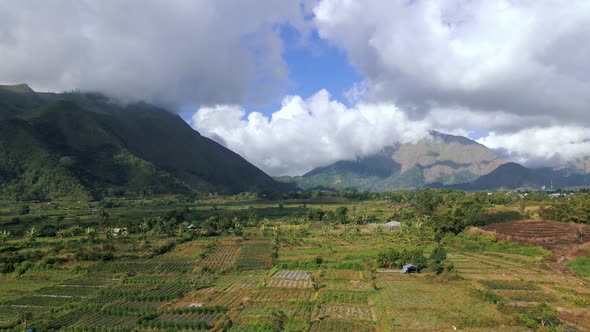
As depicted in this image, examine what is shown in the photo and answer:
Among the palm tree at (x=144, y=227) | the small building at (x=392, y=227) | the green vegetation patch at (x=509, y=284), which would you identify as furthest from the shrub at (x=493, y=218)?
the palm tree at (x=144, y=227)

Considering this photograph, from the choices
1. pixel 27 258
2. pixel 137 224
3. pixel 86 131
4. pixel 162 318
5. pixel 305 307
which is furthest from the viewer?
pixel 86 131

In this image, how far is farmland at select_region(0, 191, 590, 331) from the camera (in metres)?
29.4

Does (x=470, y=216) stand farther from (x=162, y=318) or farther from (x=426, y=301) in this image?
(x=162, y=318)

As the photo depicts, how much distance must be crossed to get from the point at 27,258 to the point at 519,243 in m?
76.0

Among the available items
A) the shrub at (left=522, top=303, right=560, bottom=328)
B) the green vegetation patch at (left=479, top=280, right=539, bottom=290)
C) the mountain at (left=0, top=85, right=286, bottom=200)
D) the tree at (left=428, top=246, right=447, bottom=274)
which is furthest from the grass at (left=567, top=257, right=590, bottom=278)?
the mountain at (left=0, top=85, right=286, bottom=200)

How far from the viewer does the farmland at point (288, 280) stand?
29359mm

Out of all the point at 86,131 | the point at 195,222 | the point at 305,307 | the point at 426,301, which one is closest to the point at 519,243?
the point at 426,301

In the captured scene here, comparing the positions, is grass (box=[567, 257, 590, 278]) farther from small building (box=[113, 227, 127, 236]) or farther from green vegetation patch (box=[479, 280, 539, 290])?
small building (box=[113, 227, 127, 236])

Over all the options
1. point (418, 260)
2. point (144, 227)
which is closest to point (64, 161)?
point (144, 227)

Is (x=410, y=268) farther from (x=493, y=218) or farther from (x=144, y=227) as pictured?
(x=144, y=227)

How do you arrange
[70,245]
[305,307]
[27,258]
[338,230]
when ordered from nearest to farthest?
[305,307] < [27,258] < [70,245] < [338,230]

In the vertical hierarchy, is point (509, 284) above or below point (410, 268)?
below

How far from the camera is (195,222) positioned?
9012 centimetres

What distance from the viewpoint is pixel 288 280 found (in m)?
43.2
